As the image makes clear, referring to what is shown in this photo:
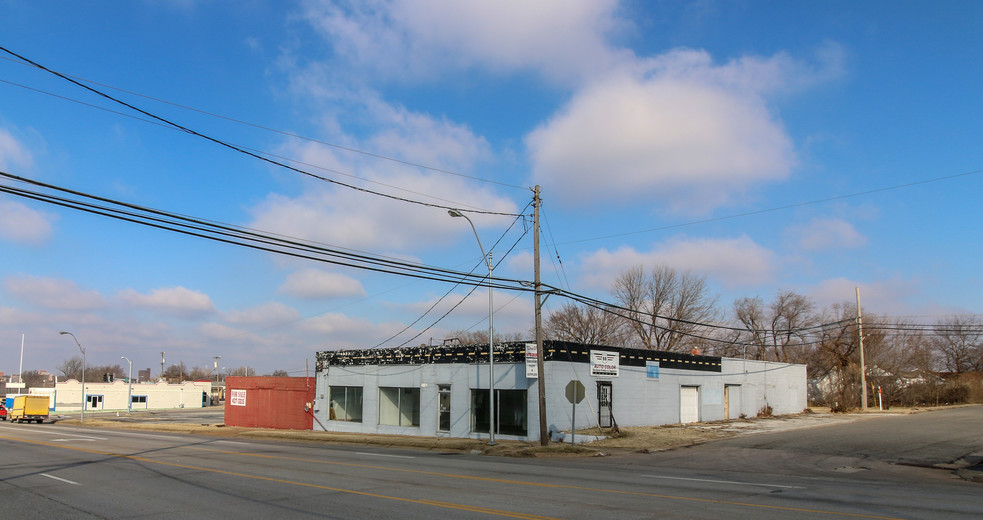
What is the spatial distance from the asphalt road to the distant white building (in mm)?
83803

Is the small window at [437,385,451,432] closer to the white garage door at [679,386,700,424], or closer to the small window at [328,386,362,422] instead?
the small window at [328,386,362,422]

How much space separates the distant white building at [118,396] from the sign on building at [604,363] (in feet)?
300

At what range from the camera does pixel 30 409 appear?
62000 mm

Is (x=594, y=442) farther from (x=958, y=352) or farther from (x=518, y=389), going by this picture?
(x=958, y=352)

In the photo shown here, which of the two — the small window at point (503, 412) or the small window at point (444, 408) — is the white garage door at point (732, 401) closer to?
the small window at point (503, 412)

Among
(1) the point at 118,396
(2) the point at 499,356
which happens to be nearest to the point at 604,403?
(2) the point at 499,356

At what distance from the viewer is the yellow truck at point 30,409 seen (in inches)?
2437

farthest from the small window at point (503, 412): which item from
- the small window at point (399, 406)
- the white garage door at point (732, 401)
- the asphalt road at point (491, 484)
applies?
the white garage door at point (732, 401)

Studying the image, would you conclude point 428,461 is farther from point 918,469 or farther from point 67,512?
point 918,469

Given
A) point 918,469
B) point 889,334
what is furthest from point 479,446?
point 889,334

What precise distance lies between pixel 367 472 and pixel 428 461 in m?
4.28

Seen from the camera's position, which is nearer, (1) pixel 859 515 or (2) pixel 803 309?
(1) pixel 859 515

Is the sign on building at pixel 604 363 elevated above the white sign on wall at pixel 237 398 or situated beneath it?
elevated above

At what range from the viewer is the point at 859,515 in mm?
10062
